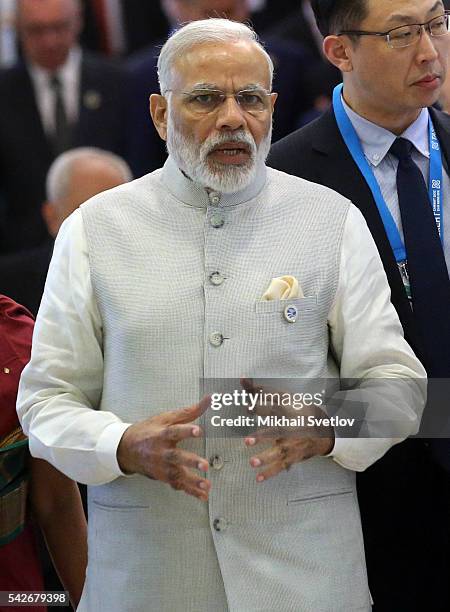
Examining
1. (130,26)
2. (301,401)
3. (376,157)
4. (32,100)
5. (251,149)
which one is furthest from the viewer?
(130,26)

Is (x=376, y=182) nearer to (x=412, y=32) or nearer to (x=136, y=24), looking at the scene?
(x=412, y=32)

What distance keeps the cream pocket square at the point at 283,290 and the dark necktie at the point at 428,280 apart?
571 mm

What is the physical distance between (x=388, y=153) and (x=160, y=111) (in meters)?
0.72

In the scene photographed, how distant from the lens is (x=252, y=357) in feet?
9.89

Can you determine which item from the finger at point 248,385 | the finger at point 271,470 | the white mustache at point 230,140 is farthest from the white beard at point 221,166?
the finger at point 271,470

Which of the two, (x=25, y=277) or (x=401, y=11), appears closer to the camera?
(x=401, y=11)

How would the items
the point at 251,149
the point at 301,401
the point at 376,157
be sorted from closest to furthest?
the point at 301,401 < the point at 251,149 < the point at 376,157

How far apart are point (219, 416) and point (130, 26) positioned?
5.16 m

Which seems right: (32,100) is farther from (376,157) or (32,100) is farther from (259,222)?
(259,222)

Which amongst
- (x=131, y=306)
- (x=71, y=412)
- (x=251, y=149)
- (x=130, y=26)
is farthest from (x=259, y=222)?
(x=130, y=26)

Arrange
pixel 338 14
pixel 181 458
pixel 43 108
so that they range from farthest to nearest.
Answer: pixel 43 108, pixel 338 14, pixel 181 458

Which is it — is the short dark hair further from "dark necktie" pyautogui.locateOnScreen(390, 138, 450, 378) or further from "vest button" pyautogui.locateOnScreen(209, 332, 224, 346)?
"vest button" pyautogui.locateOnScreen(209, 332, 224, 346)

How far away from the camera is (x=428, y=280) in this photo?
11.6 feet

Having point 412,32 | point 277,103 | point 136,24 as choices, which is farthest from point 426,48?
point 136,24
